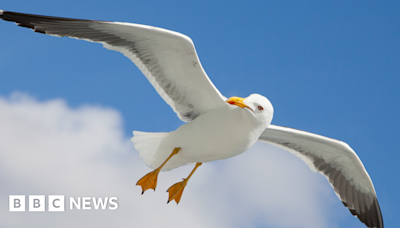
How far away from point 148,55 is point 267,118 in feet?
5.92

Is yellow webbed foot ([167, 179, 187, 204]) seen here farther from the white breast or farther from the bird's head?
the bird's head

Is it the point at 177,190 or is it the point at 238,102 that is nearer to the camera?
the point at 238,102

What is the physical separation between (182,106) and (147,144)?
83 centimetres

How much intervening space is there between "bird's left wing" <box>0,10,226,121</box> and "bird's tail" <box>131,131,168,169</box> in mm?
507

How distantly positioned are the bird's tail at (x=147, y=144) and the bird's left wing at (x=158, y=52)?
0.51m

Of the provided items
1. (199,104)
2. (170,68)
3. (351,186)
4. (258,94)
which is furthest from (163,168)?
(351,186)

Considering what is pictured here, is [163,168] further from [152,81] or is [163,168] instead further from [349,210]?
[349,210]

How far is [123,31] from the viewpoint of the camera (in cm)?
529

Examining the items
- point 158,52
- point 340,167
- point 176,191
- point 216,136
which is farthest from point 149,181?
point 340,167

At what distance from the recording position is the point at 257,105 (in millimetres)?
5145

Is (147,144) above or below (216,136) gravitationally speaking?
above

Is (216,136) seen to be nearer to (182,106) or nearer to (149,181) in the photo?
(182,106)

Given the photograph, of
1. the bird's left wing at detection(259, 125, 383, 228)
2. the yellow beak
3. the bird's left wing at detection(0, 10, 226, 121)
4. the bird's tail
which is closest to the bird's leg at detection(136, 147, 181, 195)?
the bird's tail

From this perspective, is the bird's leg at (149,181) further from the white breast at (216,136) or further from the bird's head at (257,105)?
the bird's head at (257,105)
